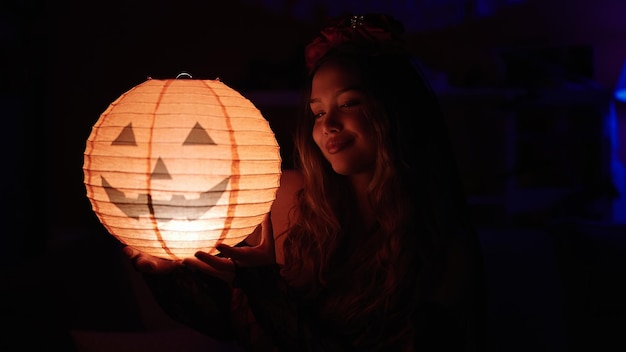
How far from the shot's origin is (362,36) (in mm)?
1501

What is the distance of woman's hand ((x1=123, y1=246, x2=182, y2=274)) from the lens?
121 centimetres

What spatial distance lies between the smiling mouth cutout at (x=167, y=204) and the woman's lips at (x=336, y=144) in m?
0.46

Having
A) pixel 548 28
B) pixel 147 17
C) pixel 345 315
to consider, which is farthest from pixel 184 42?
pixel 345 315

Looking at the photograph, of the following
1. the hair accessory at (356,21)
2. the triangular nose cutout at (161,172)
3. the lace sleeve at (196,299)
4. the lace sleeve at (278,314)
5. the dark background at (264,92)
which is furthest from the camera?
the dark background at (264,92)

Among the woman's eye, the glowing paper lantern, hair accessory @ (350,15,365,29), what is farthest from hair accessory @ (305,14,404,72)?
the glowing paper lantern

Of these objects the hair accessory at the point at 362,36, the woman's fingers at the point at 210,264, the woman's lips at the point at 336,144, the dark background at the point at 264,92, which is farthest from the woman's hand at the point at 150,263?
the dark background at the point at 264,92

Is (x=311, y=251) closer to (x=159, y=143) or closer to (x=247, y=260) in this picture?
(x=247, y=260)

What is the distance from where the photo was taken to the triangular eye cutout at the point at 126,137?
1.02 meters

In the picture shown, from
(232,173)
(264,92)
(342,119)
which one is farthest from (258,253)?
(264,92)

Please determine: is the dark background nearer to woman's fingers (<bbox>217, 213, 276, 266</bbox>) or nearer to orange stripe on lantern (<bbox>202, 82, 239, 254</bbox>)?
woman's fingers (<bbox>217, 213, 276, 266</bbox>)

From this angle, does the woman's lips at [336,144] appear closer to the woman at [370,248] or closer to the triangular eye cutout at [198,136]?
the woman at [370,248]

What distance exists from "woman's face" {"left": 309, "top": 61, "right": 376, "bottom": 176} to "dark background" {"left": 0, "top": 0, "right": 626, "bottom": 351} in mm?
1269

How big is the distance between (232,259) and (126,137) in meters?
0.37

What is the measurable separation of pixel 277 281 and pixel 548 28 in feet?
9.75
